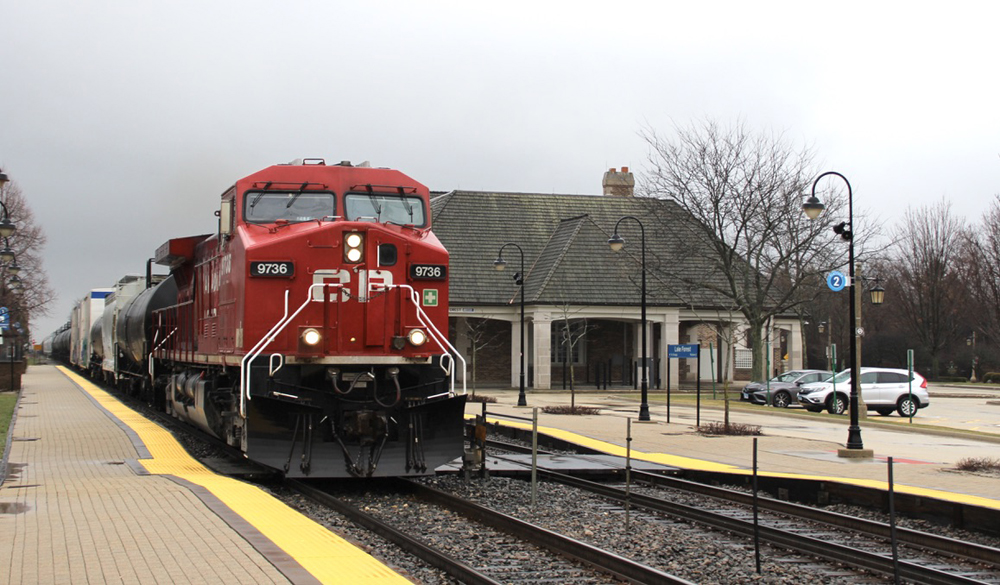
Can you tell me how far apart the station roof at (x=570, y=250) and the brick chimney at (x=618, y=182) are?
5.01 m

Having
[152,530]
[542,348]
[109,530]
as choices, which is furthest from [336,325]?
[542,348]

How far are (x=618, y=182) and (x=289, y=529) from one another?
51.9 metres

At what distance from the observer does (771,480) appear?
14594 millimetres

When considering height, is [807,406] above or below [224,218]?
below

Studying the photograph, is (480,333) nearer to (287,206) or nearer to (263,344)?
(287,206)

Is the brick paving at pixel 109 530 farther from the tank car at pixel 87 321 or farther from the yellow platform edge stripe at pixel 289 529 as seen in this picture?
the tank car at pixel 87 321

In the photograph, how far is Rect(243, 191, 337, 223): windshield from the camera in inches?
548

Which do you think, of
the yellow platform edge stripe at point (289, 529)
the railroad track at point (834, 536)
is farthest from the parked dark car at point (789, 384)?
the yellow platform edge stripe at point (289, 529)

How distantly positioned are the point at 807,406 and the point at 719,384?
17570 millimetres

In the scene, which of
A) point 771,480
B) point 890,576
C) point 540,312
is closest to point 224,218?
point 771,480

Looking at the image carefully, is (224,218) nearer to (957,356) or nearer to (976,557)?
(976,557)

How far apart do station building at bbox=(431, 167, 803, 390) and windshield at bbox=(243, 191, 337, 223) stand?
99.7ft

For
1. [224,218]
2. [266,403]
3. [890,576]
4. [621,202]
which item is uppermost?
[621,202]

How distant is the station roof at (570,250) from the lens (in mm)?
46188
